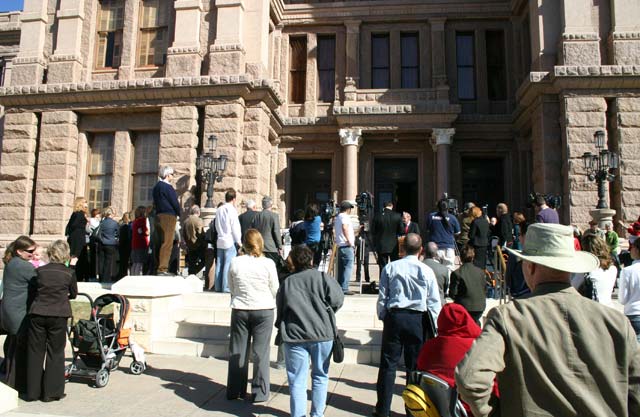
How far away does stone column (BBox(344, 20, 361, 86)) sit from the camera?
61.9ft

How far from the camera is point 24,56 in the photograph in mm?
16594

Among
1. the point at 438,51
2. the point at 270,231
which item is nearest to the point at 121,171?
the point at 270,231

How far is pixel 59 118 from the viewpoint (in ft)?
52.4

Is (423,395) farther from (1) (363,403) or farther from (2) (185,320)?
(2) (185,320)

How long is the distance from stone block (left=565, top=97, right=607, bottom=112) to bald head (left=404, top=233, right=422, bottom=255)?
1082cm

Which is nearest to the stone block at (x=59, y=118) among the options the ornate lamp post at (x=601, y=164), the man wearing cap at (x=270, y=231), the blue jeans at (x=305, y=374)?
the man wearing cap at (x=270, y=231)

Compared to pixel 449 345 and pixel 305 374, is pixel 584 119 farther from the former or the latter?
pixel 449 345

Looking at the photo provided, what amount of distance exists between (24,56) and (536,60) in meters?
16.5

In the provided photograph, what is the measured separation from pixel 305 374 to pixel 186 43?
1326cm

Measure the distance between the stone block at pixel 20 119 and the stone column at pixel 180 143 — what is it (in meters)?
4.59

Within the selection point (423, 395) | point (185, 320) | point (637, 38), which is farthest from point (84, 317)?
point (637, 38)

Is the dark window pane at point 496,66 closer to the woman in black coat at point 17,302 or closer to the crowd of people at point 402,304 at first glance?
the crowd of people at point 402,304

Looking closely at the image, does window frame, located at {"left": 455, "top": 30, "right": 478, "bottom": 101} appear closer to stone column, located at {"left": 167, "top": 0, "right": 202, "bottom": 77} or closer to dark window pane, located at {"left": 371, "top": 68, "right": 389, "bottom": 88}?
dark window pane, located at {"left": 371, "top": 68, "right": 389, "bottom": 88}

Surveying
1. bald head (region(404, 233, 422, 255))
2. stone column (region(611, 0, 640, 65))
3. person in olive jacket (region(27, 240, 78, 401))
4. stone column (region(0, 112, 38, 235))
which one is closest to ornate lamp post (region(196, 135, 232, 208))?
stone column (region(0, 112, 38, 235))
